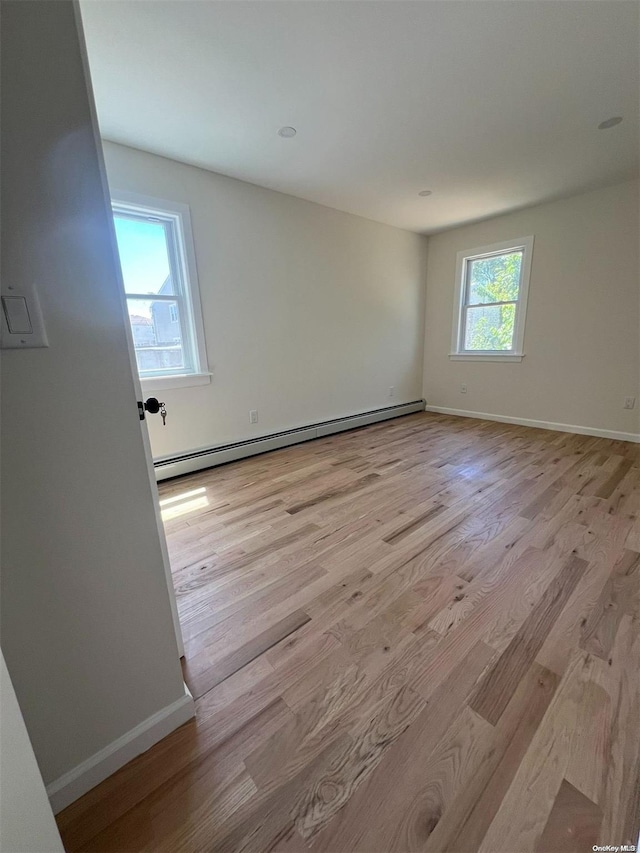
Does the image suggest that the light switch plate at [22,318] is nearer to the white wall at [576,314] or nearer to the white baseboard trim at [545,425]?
the white wall at [576,314]

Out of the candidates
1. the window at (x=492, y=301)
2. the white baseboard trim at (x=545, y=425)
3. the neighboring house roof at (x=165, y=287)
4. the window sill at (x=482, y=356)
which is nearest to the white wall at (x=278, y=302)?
the neighboring house roof at (x=165, y=287)

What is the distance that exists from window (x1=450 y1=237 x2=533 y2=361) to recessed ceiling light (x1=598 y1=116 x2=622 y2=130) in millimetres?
1554

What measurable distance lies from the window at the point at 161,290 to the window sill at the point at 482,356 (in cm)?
355

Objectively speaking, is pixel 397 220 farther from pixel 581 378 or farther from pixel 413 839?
pixel 413 839

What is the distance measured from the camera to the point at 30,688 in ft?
2.48

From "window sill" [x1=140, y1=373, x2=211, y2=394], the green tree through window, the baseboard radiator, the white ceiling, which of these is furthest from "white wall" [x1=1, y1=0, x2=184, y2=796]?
the green tree through window

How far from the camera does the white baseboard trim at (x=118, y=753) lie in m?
0.83

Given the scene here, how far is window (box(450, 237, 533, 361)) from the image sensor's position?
4.03 m

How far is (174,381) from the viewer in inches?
111

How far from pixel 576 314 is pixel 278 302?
10.8 feet

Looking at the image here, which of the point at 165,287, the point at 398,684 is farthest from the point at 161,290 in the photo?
the point at 398,684

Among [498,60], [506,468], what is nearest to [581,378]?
[506,468]

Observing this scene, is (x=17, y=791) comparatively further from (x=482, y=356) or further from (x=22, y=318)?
(x=482, y=356)

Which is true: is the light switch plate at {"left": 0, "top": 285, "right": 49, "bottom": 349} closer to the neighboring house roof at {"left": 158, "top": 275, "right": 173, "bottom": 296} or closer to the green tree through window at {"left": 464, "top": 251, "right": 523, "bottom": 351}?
the neighboring house roof at {"left": 158, "top": 275, "right": 173, "bottom": 296}
